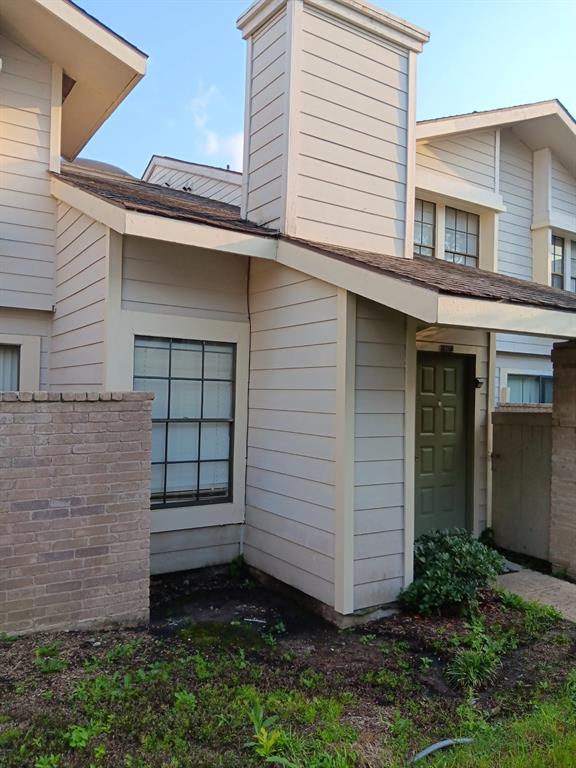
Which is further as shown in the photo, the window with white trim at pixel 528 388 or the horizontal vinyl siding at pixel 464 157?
the window with white trim at pixel 528 388

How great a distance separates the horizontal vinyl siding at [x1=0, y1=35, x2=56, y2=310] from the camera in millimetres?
5730

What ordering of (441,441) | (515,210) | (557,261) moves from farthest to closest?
1. (557,261)
2. (515,210)
3. (441,441)

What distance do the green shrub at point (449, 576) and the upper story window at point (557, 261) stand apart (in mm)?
6063

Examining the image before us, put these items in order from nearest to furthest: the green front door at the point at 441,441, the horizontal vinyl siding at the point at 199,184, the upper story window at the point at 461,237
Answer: the green front door at the point at 441,441 < the upper story window at the point at 461,237 < the horizontal vinyl siding at the point at 199,184

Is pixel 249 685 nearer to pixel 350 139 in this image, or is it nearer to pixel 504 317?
pixel 504 317

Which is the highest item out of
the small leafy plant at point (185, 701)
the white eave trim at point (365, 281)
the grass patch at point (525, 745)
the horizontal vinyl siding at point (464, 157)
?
the horizontal vinyl siding at point (464, 157)

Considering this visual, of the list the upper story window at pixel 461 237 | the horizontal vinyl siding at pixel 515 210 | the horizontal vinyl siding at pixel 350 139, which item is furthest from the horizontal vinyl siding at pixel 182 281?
the horizontal vinyl siding at pixel 515 210

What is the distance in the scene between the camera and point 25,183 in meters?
5.81

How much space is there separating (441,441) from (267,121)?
3.91 metres

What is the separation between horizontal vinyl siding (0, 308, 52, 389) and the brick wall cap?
252 centimetres

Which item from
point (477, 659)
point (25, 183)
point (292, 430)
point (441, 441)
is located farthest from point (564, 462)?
point (25, 183)

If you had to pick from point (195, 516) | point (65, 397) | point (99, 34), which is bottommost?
point (195, 516)

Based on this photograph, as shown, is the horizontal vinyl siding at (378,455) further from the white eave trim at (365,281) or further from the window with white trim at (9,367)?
the window with white trim at (9,367)

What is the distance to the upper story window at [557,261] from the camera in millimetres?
9266
